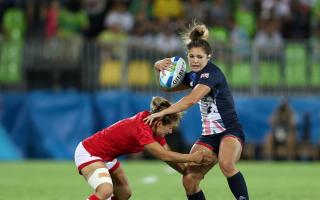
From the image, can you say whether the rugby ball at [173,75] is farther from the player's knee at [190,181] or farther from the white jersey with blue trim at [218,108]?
the player's knee at [190,181]

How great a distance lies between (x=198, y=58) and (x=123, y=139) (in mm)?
1206

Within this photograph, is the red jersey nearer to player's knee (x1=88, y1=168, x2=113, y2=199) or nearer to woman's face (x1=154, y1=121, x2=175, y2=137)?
woman's face (x1=154, y1=121, x2=175, y2=137)

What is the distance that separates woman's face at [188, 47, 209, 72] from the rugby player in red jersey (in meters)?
0.61

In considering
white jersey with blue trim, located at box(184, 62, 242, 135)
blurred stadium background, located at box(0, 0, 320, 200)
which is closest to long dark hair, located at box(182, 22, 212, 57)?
white jersey with blue trim, located at box(184, 62, 242, 135)

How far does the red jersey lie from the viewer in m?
9.36

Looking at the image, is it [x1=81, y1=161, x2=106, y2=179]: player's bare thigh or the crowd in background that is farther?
the crowd in background

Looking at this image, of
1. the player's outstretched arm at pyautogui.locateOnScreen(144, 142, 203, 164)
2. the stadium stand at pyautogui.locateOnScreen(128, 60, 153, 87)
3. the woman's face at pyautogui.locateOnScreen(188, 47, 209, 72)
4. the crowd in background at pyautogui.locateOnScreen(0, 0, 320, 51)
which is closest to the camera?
the player's outstretched arm at pyautogui.locateOnScreen(144, 142, 203, 164)

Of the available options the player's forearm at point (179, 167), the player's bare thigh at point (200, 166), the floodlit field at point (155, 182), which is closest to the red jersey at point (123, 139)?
the player's forearm at point (179, 167)

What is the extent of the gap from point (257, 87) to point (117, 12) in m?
4.04

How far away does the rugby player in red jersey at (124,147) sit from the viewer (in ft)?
30.5

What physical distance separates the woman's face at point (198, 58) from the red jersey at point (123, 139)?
80cm

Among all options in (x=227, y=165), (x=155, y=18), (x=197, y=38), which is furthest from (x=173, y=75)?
(x=155, y=18)

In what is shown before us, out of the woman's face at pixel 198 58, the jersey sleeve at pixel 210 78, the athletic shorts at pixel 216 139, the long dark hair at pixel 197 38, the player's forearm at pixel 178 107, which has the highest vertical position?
the long dark hair at pixel 197 38

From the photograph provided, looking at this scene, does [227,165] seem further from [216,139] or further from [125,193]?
[125,193]
